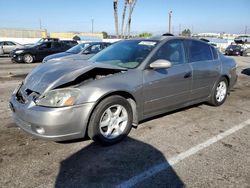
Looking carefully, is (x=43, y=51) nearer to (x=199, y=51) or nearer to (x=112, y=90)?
(x=199, y=51)

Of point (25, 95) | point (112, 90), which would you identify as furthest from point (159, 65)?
point (25, 95)

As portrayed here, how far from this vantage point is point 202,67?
520 centimetres

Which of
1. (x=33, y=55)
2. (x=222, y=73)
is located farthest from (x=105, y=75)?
(x=33, y=55)

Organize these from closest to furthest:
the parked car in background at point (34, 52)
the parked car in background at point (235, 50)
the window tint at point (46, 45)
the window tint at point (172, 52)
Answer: the window tint at point (172, 52)
the parked car in background at point (34, 52)
the window tint at point (46, 45)
the parked car in background at point (235, 50)

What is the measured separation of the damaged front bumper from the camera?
330 cm

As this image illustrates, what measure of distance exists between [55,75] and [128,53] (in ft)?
4.65

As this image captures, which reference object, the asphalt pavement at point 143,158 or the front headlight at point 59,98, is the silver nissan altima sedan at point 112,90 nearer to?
the front headlight at point 59,98

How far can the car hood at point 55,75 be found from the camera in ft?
11.8

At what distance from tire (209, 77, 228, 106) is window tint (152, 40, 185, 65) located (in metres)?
1.40

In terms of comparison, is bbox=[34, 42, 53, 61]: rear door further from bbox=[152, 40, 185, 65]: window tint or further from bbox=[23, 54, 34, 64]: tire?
bbox=[152, 40, 185, 65]: window tint

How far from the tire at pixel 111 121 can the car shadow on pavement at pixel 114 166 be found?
0.47 feet

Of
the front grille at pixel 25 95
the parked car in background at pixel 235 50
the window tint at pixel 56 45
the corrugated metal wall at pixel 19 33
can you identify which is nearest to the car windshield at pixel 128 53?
the front grille at pixel 25 95

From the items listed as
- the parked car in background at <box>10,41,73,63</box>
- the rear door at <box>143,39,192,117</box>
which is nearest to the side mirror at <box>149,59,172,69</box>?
the rear door at <box>143,39,192,117</box>

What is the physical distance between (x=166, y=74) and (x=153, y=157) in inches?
60.3
